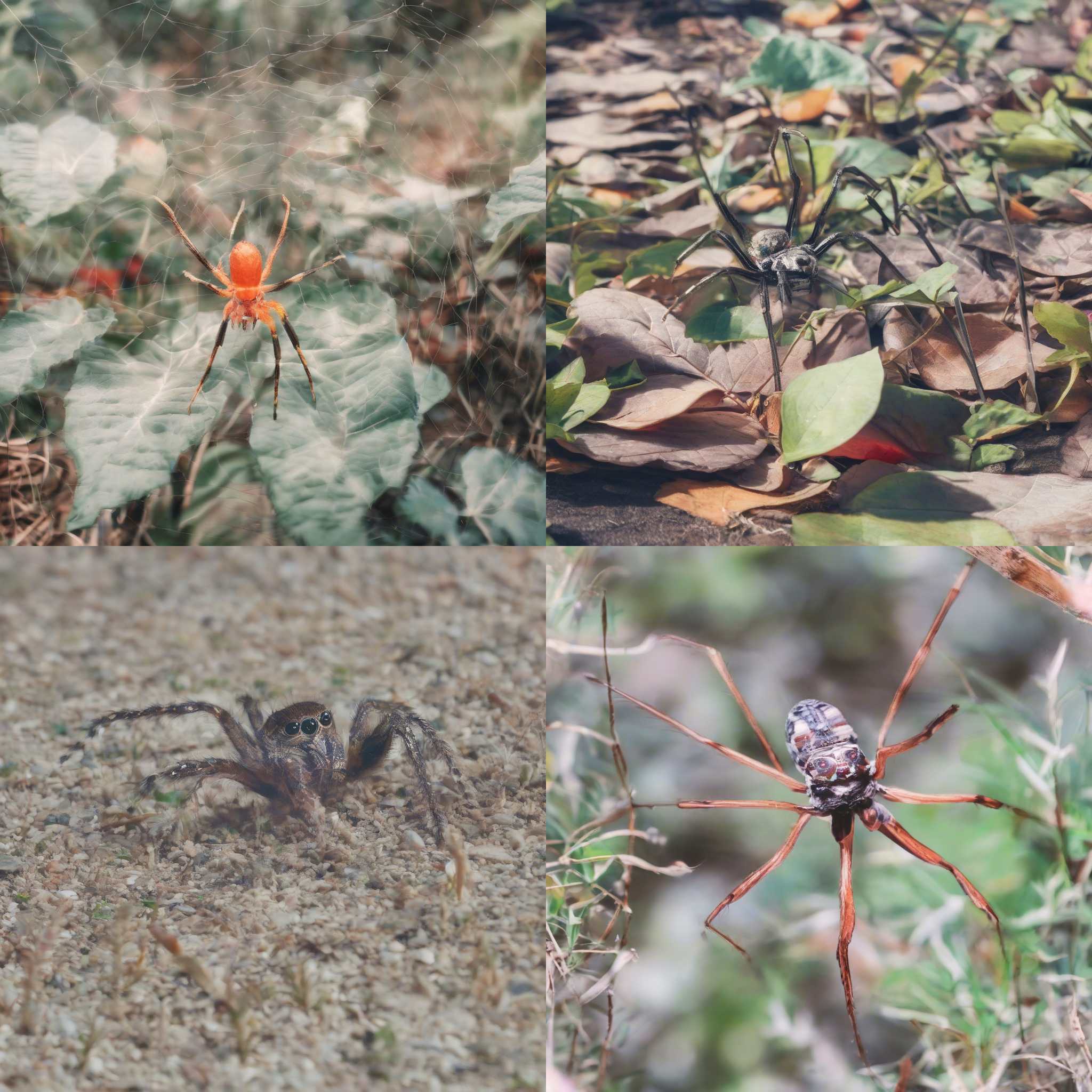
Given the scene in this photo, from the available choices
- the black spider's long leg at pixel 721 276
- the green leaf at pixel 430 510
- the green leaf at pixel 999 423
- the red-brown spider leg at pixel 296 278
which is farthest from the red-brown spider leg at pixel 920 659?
the red-brown spider leg at pixel 296 278

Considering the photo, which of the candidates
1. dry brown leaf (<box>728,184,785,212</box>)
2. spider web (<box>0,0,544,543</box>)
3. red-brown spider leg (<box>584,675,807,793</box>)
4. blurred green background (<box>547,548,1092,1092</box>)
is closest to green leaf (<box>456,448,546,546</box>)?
spider web (<box>0,0,544,543</box>)

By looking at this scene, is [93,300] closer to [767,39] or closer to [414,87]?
[414,87]

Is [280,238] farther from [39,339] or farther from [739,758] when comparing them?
[739,758]

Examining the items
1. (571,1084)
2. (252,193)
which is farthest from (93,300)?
(571,1084)

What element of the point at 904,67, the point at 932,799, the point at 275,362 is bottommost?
the point at 932,799

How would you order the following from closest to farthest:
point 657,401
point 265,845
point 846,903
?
point 846,903
point 265,845
point 657,401

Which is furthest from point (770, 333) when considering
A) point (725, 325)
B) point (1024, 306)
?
A: point (1024, 306)

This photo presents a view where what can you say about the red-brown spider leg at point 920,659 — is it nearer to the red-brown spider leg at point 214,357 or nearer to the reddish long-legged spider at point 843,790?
the reddish long-legged spider at point 843,790

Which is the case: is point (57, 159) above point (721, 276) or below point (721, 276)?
above
